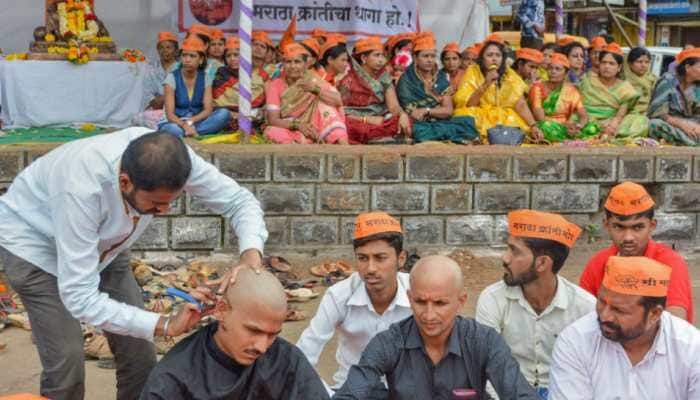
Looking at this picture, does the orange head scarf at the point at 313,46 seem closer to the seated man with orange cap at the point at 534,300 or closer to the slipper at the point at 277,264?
the slipper at the point at 277,264

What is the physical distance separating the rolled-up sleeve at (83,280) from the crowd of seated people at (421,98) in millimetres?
4198

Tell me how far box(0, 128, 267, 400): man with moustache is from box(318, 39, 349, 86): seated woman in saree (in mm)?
4443

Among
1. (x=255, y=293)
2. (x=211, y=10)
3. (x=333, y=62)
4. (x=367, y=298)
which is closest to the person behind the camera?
(x=255, y=293)

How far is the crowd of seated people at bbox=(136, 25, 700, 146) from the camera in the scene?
762 centimetres

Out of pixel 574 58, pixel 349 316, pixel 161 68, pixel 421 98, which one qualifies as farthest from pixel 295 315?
pixel 574 58

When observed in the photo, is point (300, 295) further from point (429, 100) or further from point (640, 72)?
point (640, 72)

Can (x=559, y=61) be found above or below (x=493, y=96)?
above

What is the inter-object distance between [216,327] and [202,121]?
5159mm

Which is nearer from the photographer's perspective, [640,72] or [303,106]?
[303,106]

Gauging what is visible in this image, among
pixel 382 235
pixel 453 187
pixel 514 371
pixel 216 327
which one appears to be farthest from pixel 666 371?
pixel 453 187

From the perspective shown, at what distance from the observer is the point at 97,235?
3266 mm

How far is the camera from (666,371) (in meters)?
3.35

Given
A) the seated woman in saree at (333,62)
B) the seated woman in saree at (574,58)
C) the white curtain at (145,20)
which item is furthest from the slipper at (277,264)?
the white curtain at (145,20)

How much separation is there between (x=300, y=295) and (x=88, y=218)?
124 inches
